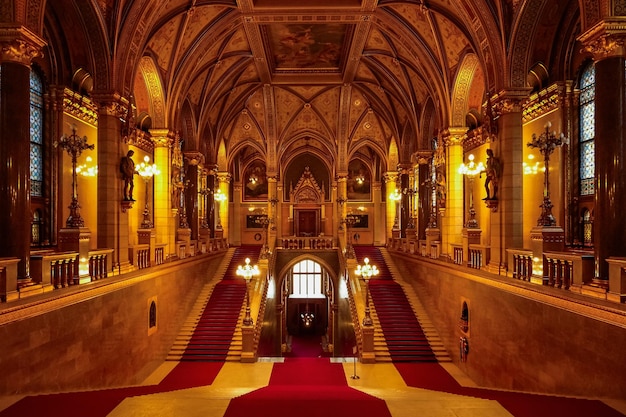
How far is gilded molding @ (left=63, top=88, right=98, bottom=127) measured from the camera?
1432 cm

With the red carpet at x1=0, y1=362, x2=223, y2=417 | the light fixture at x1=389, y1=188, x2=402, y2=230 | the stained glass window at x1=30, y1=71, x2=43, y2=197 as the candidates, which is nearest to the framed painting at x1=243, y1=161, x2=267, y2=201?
the light fixture at x1=389, y1=188, x2=402, y2=230

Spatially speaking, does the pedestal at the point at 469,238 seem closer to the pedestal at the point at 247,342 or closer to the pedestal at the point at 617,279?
the pedestal at the point at 247,342

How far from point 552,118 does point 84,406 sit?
1410 centimetres

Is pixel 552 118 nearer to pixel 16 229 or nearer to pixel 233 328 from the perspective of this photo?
pixel 233 328

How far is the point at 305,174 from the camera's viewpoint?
3441 centimetres

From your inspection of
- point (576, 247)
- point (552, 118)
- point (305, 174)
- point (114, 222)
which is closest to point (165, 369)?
point (114, 222)

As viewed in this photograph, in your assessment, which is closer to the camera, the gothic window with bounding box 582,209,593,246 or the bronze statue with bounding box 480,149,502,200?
the bronze statue with bounding box 480,149,502,200

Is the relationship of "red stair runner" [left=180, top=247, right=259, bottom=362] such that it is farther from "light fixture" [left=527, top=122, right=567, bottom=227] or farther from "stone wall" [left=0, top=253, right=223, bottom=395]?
"light fixture" [left=527, top=122, right=567, bottom=227]

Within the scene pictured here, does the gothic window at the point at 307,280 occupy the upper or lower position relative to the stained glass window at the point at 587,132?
lower

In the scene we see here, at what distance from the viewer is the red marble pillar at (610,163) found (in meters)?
7.90

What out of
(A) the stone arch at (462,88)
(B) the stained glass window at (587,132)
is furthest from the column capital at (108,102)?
(B) the stained glass window at (587,132)

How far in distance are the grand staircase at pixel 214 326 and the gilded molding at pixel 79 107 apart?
7.78 metres

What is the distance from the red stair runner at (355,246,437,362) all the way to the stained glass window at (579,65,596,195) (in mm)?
6731

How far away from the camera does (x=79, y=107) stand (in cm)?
1498
